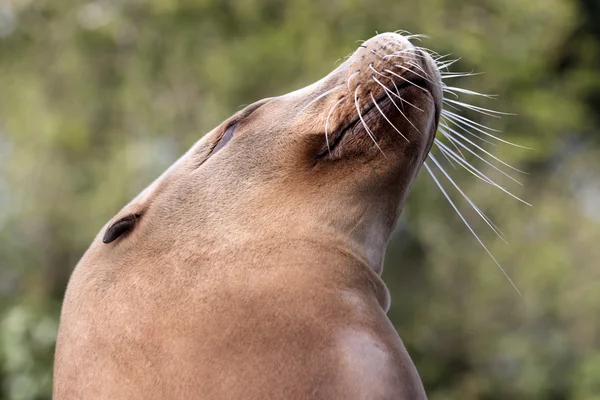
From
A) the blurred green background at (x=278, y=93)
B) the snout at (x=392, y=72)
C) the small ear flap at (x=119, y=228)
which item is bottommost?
the blurred green background at (x=278, y=93)

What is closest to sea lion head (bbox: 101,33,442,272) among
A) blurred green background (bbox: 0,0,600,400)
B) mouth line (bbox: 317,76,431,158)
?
mouth line (bbox: 317,76,431,158)

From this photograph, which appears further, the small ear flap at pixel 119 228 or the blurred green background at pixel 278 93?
the blurred green background at pixel 278 93

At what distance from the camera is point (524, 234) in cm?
1636

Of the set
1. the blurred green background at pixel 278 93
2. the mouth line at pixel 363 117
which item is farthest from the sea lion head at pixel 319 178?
the blurred green background at pixel 278 93

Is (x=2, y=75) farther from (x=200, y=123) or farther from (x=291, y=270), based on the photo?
(x=291, y=270)

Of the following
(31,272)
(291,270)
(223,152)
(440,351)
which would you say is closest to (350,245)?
(291,270)

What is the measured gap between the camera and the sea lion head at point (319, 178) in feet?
8.08

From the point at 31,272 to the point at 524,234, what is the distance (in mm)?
8268

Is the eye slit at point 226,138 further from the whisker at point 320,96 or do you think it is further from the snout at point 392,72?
the snout at point 392,72

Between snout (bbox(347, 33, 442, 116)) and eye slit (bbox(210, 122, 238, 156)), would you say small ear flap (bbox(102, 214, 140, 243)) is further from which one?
snout (bbox(347, 33, 442, 116))

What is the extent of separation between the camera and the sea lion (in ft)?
7.16

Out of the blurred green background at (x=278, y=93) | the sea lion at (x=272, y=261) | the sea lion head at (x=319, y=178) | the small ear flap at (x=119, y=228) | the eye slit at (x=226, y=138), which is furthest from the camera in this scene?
the blurred green background at (x=278, y=93)

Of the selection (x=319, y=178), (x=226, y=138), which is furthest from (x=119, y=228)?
(x=319, y=178)

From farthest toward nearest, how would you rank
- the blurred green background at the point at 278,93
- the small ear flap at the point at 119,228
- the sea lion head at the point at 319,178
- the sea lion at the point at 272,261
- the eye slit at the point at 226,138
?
the blurred green background at the point at 278,93
the eye slit at the point at 226,138
the small ear flap at the point at 119,228
the sea lion head at the point at 319,178
the sea lion at the point at 272,261
